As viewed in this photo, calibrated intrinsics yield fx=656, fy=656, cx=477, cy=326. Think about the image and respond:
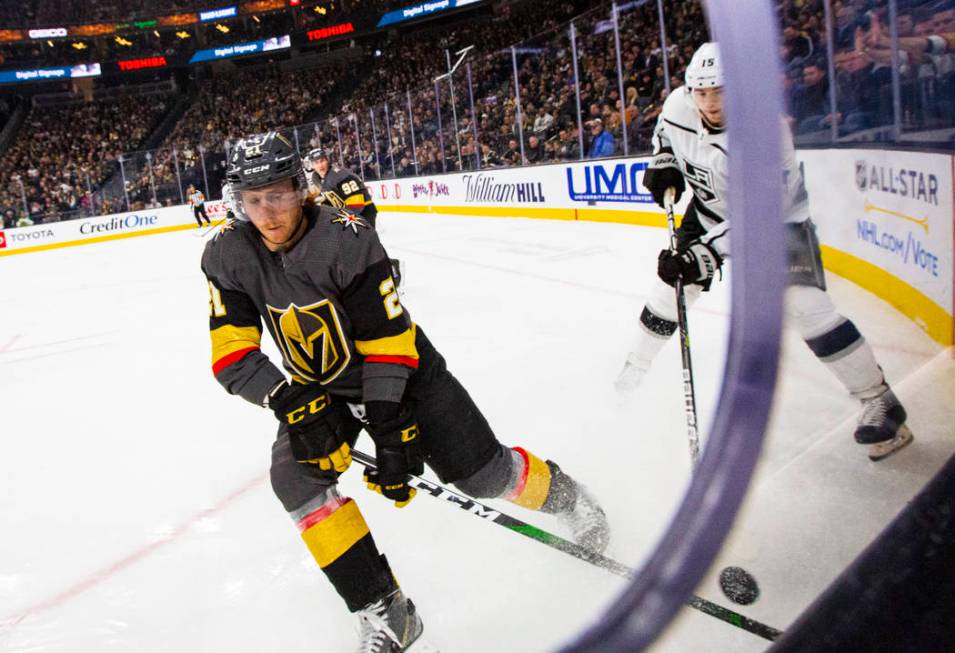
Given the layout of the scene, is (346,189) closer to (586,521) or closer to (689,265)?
(689,265)

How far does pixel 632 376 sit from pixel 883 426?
1036mm

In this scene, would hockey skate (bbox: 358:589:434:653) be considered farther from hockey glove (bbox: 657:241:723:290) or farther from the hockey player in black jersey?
hockey glove (bbox: 657:241:723:290)

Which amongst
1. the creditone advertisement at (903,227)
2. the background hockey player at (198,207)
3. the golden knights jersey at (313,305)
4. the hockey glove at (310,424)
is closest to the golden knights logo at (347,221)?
the golden knights jersey at (313,305)

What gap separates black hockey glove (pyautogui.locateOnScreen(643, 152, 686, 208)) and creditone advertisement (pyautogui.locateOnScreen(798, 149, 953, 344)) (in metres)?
0.54

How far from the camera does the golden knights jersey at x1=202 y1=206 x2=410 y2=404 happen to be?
1373mm

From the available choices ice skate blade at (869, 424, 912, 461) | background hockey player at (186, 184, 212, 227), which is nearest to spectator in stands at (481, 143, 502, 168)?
background hockey player at (186, 184, 212, 227)

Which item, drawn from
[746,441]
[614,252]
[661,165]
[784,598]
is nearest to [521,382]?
[661,165]

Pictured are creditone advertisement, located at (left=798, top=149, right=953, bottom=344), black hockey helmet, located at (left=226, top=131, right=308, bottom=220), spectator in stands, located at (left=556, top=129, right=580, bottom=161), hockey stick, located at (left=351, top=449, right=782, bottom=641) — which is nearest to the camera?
black hockey helmet, located at (left=226, top=131, right=308, bottom=220)

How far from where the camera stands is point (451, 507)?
1960 mm

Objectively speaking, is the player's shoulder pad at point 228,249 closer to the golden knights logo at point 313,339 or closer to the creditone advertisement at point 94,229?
the golden knights logo at point 313,339

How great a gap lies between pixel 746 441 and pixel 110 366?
14.6 ft

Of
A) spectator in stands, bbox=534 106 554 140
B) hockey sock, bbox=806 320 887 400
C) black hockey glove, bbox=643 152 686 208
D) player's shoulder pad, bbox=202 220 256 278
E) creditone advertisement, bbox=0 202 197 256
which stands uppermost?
spectator in stands, bbox=534 106 554 140

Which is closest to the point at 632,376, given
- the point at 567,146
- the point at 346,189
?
the point at 346,189

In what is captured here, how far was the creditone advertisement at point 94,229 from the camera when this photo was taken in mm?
14367
